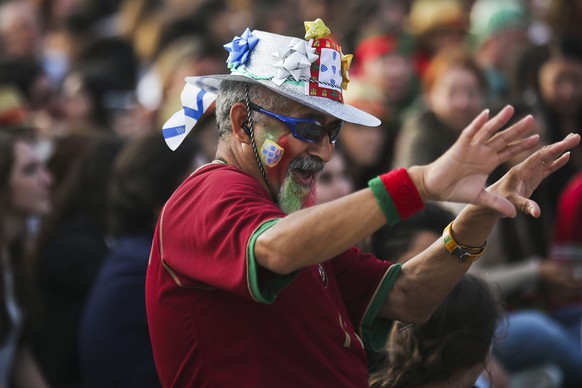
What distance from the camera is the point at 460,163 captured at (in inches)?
104

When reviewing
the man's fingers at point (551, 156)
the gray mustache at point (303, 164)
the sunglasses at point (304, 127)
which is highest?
the sunglasses at point (304, 127)

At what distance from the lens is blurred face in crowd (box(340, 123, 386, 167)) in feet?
24.1

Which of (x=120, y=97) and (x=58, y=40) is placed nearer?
(x=120, y=97)

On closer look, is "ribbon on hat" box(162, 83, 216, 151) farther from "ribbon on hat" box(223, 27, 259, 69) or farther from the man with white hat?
"ribbon on hat" box(223, 27, 259, 69)

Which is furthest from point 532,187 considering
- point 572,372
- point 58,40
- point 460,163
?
point 58,40

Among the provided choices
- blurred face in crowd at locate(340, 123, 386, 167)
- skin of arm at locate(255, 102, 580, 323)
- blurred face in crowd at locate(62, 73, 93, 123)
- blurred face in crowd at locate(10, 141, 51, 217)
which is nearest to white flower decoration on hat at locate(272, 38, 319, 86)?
skin of arm at locate(255, 102, 580, 323)

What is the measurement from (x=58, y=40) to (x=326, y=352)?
9.03 metres

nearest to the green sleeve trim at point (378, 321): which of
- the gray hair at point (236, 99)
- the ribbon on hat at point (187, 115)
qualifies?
the gray hair at point (236, 99)

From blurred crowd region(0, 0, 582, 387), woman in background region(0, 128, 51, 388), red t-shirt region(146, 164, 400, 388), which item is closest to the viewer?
red t-shirt region(146, 164, 400, 388)

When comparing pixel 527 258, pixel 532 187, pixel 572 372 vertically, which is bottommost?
pixel 572 372

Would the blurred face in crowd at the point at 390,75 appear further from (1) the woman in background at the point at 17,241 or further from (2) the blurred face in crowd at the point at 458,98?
(1) the woman in background at the point at 17,241

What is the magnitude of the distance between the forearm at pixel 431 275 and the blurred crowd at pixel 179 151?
434mm

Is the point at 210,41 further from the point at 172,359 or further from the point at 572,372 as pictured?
the point at 172,359

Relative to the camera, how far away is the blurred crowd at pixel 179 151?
16.6ft
